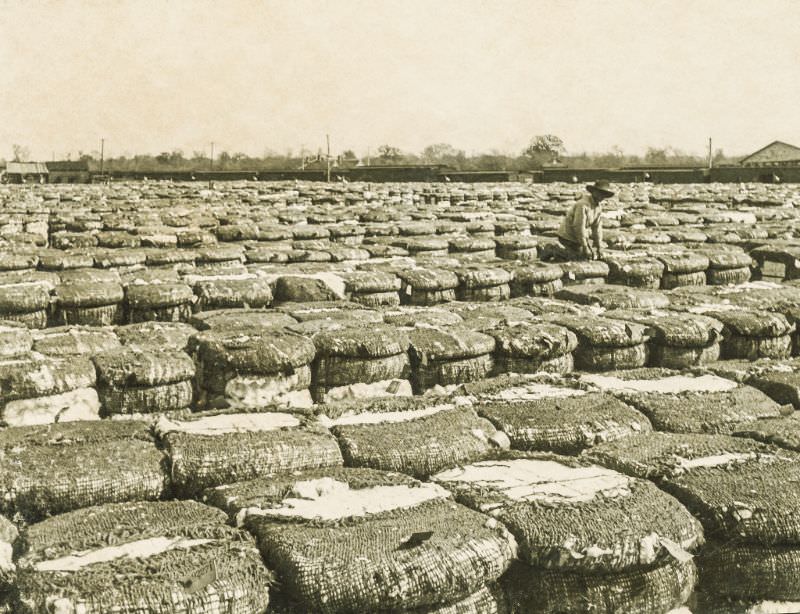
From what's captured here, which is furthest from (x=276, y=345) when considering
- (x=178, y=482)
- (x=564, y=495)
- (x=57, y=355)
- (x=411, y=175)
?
(x=411, y=175)

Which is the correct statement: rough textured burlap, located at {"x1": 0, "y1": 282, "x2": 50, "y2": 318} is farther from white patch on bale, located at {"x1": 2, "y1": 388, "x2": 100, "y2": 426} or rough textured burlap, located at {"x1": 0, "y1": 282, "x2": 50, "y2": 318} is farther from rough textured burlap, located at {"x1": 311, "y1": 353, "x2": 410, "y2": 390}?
rough textured burlap, located at {"x1": 311, "y1": 353, "x2": 410, "y2": 390}

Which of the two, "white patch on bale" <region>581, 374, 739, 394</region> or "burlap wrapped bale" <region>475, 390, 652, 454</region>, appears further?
"white patch on bale" <region>581, 374, 739, 394</region>

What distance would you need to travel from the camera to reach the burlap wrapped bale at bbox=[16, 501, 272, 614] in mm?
1387

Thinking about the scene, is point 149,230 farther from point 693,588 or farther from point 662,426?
point 693,588

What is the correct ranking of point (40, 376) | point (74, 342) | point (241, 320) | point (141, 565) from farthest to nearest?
point (241, 320) < point (74, 342) < point (40, 376) < point (141, 565)

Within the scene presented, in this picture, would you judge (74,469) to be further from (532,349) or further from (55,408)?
(532,349)

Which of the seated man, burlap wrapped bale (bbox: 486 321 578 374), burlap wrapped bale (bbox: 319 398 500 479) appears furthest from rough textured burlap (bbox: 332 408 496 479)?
the seated man

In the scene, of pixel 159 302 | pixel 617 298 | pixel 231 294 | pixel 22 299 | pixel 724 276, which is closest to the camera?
pixel 22 299

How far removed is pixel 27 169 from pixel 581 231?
3418 cm

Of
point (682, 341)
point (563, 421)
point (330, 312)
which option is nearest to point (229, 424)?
point (563, 421)

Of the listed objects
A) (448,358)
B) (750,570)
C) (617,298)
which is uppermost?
(617,298)

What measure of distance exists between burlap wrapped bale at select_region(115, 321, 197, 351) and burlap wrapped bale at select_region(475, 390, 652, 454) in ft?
4.18

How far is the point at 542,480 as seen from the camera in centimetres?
199

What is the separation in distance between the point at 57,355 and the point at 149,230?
414 centimetres
